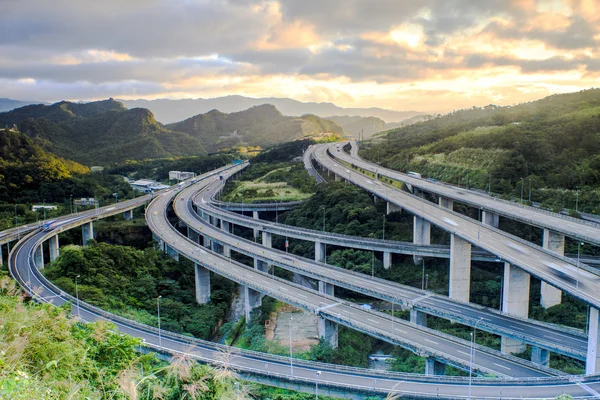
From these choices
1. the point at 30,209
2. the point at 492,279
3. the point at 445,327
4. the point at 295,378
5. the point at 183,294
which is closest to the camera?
the point at 295,378

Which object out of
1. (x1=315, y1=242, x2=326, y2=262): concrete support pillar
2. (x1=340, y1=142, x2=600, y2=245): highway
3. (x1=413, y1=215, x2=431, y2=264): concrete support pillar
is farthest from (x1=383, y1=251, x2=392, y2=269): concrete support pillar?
(x1=340, y1=142, x2=600, y2=245): highway

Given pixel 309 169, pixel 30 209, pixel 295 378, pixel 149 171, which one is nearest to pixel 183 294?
pixel 295 378

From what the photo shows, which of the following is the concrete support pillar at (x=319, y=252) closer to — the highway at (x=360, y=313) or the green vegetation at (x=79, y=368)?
the highway at (x=360, y=313)

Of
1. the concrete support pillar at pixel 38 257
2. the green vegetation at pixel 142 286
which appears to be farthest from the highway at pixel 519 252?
the concrete support pillar at pixel 38 257

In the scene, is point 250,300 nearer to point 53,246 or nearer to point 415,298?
point 415,298

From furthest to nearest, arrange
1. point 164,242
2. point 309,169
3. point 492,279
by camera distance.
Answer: point 309,169, point 164,242, point 492,279

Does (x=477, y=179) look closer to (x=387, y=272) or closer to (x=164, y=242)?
(x=387, y=272)
